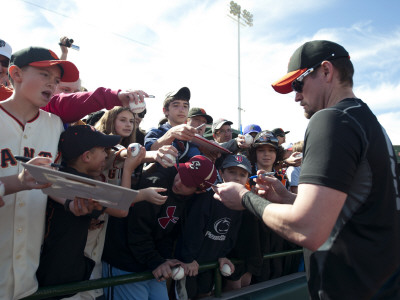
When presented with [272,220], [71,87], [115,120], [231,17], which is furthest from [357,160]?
[231,17]

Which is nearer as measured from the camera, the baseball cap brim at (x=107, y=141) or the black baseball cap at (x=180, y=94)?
the baseball cap brim at (x=107, y=141)

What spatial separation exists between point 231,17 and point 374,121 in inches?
1285

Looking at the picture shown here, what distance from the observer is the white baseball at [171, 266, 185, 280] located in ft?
7.50

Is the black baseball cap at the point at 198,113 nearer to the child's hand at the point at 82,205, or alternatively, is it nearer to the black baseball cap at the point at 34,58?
the black baseball cap at the point at 34,58

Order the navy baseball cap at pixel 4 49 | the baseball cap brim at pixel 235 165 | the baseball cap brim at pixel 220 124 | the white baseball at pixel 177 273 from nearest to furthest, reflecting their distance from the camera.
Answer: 1. the white baseball at pixel 177 273
2. the navy baseball cap at pixel 4 49
3. the baseball cap brim at pixel 235 165
4. the baseball cap brim at pixel 220 124

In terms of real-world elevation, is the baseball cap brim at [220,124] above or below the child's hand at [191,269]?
above

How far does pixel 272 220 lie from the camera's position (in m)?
1.40

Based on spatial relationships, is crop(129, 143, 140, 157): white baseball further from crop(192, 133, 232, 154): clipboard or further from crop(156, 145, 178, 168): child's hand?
crop(192, 133, 232, 154): clipboard

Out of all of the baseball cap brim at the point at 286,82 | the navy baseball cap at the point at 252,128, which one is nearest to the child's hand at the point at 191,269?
the baseball cap brim at the point at 286,82

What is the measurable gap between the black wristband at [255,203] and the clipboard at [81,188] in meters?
0.57

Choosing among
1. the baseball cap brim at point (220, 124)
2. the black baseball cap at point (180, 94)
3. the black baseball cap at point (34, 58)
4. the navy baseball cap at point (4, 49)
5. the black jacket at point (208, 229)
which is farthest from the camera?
the baseball cap brim at point (220, 124)

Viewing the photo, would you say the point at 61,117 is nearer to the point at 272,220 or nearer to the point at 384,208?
the point at 272,220

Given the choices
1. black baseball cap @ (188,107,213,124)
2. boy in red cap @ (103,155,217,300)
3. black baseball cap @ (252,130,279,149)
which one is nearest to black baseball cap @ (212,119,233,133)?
black baseball cap @ (188,107,213,124)

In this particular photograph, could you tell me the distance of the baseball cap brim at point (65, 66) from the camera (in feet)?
6.24
